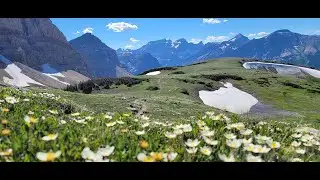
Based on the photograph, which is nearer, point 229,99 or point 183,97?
point 183,97

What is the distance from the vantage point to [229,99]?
75.5m

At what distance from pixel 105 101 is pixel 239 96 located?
47.0 metres

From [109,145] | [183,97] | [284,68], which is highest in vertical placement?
[109,145]

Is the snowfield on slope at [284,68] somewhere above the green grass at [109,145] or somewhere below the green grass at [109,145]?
below

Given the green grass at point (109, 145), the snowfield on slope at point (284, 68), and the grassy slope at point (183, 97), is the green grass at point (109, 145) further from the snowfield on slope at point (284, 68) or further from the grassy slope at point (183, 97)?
the snowfield on slope at point (284, 68)

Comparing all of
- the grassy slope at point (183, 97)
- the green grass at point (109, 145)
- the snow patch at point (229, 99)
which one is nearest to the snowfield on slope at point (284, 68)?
the grassy slope at point (183, 97)

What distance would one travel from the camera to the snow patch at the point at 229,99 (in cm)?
6831

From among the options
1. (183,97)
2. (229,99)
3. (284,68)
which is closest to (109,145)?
(183,97)

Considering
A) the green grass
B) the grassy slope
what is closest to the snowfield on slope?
the grassy slope

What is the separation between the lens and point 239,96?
80.4 metres

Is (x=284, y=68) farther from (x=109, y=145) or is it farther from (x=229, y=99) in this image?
(x=109, y=145)
